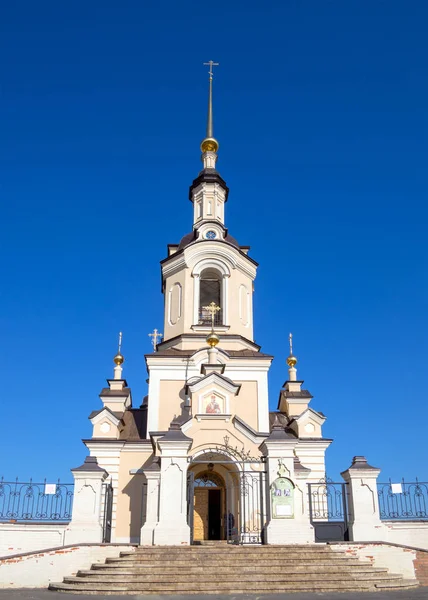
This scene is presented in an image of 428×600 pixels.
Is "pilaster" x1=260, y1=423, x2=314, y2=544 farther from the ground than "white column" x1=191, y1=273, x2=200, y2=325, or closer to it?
closer to it

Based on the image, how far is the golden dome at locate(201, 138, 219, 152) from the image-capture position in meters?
27.0

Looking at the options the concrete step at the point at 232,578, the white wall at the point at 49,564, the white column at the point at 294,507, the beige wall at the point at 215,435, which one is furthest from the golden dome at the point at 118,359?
the concrete step at the point at 232,578

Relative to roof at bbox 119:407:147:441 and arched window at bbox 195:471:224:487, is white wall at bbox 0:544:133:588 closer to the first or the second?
arched window at bbox 195:471:224:487

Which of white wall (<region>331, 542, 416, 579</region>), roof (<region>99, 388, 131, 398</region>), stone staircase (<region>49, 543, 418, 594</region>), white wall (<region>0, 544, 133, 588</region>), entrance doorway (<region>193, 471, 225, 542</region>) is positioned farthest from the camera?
roof (<region>99, 388, 131, 398</region>)

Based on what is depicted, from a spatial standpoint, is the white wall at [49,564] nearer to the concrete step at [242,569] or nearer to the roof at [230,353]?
the concrete step at [242,569]

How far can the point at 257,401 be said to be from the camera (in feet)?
64.1

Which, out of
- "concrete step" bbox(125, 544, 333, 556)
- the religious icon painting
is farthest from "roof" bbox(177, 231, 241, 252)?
"concrete step" bbox(125, 544, 333, 556)

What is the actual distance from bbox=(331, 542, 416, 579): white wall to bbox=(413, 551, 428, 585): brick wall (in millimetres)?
68

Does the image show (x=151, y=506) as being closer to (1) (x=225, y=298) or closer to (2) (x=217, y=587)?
(2) (x=217, y=587)

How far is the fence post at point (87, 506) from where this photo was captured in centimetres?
1207

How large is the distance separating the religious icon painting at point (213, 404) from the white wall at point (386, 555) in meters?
6.22

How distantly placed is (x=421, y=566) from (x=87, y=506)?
277 inches

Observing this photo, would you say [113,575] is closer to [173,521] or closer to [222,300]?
[173,521]

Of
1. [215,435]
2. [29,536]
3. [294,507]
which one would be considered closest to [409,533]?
[294,507]
